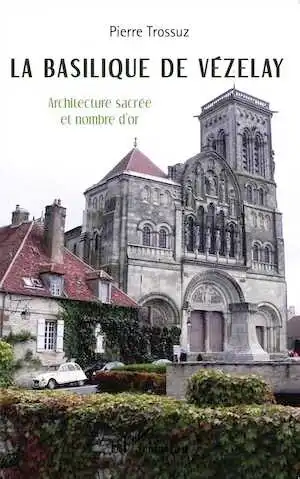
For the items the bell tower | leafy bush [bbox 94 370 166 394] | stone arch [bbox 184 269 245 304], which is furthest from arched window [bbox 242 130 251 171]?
A: leafy bush [bbox 94 370 166 394]

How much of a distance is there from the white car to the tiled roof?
12.8ft

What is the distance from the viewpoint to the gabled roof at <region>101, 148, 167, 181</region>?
35.8 m

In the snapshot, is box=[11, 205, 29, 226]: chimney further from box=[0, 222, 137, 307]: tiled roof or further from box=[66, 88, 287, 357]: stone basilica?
box=[66, 88, 287, 357]: stone basilica

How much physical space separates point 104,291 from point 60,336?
3830mm

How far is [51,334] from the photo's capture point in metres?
26.1

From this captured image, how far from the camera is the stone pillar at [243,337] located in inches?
774

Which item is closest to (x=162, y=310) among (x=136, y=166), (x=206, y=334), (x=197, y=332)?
(x=197, y=332)

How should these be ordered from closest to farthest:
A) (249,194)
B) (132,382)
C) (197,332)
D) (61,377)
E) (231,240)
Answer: (132,382) → (61,377) → (197,332) → (231,240) → (249,194)

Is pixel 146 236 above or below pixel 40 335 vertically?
above

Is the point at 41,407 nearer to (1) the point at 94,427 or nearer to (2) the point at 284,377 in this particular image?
(1) the point at 94,427

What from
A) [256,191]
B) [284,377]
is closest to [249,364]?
[284,377]

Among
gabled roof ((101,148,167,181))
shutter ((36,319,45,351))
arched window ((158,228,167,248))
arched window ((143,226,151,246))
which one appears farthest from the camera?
gabled roof ((101,148,167,181))

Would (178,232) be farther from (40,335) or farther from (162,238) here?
(40,335)

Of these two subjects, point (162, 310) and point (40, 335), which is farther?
point (162, 310)
